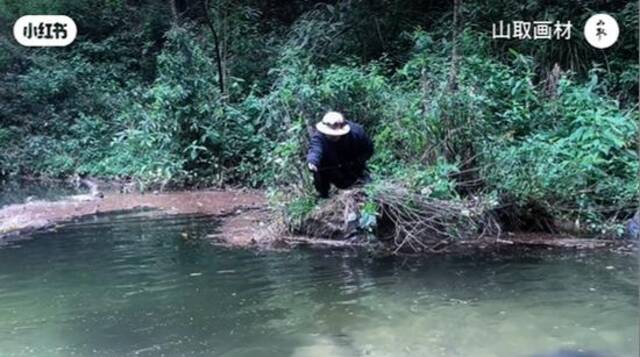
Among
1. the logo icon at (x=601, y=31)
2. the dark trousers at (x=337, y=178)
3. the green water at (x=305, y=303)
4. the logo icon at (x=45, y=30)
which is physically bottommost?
the green water at (x=305, y=303)

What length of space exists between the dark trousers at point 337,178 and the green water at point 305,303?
78 centimetres

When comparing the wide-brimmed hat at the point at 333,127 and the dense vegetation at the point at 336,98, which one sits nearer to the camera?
the wide-brimmed hat at the point at 333,127

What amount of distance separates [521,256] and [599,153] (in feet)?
7.17

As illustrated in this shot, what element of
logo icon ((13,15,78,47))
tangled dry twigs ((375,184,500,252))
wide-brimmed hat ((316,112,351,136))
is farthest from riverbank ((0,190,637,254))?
logo icon ((13,15,78,47))

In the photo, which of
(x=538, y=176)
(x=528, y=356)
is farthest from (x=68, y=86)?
(x=528, y=356)

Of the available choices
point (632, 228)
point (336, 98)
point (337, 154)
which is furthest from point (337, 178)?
point (632, 228)

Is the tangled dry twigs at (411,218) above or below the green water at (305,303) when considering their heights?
above

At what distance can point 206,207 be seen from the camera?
11281 mm

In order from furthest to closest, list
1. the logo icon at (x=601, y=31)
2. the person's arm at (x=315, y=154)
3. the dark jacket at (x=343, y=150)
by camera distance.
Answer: the logo icon at (x=601, y=31) → the dark jacket at (x=343, y=150) → the person's arm at (x=315, y=154)

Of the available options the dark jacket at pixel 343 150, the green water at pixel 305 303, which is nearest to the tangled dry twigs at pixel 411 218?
the dark jacket at pixel 343 150

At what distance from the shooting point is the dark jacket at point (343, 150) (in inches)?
327

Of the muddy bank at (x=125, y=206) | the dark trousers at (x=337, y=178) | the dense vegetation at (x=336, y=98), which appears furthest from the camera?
the muddy bank at (x=125, y=206)

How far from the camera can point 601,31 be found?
37.3 feet

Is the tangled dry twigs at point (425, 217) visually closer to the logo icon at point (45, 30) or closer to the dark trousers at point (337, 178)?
the dark trousers at point (337, 178)
